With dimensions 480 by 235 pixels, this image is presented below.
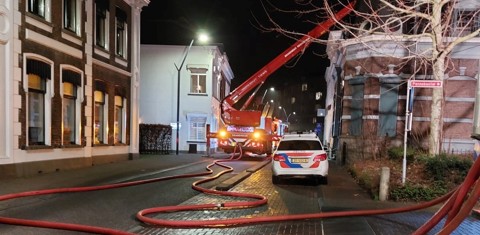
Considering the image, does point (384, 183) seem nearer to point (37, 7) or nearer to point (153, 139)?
point (37, 7)

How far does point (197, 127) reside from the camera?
3142cm

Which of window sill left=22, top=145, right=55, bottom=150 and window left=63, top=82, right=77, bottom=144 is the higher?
window left=63, top=82, right=77, bottom=144

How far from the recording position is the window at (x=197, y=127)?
3125 centimetres

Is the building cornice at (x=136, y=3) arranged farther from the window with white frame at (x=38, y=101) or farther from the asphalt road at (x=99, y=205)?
the asphalt road at (x=99, y=205)

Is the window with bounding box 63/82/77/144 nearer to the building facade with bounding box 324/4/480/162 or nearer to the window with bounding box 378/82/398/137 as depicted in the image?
the building facade with bounding box 324/4/480/162

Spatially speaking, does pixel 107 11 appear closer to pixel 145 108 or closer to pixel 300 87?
pixel 145 108

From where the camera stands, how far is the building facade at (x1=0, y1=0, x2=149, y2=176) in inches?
489

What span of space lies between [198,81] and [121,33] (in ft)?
37.4

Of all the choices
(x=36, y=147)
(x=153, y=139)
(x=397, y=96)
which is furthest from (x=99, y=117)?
(x=397, y=96)

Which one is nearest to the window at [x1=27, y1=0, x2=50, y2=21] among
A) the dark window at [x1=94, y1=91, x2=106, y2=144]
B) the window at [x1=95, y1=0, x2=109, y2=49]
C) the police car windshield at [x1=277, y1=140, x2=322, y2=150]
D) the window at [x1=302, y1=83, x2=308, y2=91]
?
the window at [x1=95, y1=0, x2=109, y2=49]

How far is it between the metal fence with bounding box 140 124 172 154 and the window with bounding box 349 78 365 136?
1411cm

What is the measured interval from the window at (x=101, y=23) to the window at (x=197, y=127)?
13184mm

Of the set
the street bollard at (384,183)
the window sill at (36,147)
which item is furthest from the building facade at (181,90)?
the street bollard at (384,183)

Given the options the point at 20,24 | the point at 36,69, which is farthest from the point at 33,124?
the point at 20,24
